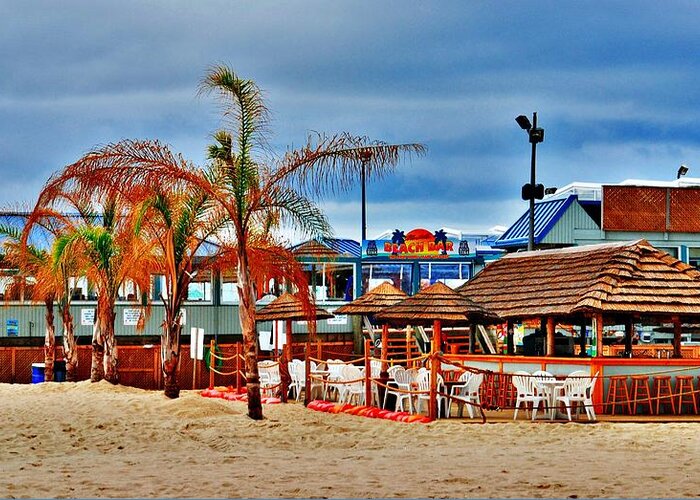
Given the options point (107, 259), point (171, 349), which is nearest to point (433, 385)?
point (171, 349)

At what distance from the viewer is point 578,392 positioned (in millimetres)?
20719

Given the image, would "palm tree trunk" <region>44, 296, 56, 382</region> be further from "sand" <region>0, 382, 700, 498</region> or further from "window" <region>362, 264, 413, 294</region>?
"window" <region>362, 264, 413, 294</region>

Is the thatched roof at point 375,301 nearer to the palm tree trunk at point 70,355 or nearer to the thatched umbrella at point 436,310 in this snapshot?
the thatched umbrella at point 436,310

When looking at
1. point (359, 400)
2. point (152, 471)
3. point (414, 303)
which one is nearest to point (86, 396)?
point (359, 400)

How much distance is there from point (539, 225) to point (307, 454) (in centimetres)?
2659

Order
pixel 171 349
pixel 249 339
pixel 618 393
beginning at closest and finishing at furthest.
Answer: pixel 249 339 < pixel 618 393 < pixel 171 349

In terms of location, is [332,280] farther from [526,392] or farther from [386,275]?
[526,392]

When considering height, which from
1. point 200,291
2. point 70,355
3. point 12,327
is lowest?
point 70,355

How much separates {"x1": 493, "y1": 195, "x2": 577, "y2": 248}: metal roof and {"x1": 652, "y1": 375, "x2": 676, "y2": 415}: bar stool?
17.9m

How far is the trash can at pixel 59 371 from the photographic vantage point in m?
31.7

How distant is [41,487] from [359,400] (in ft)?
40.5

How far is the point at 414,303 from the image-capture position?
72.5 feet

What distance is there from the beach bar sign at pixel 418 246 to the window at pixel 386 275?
386 millimetres

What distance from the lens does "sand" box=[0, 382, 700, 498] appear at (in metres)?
12.0
